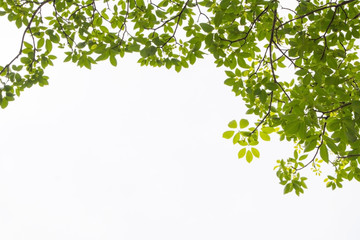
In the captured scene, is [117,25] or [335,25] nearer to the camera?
[335,25]

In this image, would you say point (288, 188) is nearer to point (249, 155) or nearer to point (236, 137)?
point (249, 155)

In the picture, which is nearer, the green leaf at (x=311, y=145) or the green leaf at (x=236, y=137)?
the green leaf at (x=311, y=145)

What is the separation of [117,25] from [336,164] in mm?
3468

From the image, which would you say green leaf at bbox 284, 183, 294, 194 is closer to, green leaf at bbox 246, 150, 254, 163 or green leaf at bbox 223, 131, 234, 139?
green leaf at bbox 246, 150, 254, 163

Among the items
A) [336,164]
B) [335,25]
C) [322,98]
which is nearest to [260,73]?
[335,25]

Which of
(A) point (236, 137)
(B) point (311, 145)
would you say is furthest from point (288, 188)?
(B) point (311, 145)

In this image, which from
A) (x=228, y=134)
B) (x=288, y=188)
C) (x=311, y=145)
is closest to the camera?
(x=311, y=145)

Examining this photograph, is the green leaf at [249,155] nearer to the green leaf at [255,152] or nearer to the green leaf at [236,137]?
the green leaf at [255,152]

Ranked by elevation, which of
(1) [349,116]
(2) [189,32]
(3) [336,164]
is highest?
(2) [189,32]

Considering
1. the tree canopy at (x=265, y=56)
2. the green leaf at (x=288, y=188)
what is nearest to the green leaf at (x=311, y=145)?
the tree canopy at (x=265, y=56)

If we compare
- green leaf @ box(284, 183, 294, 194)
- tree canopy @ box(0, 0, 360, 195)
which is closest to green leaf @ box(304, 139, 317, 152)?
tree canopy @ box(0, 0, 360, 195)

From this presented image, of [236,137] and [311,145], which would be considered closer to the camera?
[311,145]

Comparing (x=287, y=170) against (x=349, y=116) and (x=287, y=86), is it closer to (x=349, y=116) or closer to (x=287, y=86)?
(x=287, y=86)

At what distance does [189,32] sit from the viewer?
3369mm
